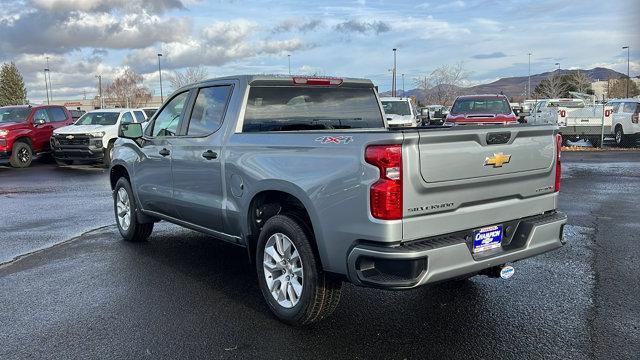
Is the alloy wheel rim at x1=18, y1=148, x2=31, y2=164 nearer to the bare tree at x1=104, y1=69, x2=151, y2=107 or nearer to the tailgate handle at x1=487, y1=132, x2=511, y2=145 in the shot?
the tailgate handle at x1=487, y1=132, x2=511, y2=145

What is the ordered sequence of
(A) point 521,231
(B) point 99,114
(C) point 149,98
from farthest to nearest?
(C) point 149,98 → (B) point 99,114 → (A) point 521,231

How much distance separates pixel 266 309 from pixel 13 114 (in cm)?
1702

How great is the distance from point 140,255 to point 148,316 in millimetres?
2106

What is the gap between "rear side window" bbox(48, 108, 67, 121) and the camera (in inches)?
751

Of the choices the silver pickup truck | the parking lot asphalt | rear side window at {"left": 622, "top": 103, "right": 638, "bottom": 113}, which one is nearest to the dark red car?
rear side window at {"left": 622, "top": 103, "right": 638, "bottom": 113}

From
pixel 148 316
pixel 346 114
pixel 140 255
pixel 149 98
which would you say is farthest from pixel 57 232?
pixel 149 98

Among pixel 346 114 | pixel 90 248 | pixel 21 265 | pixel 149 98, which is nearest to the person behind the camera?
pixel 346 114

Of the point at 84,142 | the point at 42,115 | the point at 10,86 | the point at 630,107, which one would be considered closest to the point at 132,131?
the point at 84,142

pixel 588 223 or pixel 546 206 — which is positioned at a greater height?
pixel 546 206

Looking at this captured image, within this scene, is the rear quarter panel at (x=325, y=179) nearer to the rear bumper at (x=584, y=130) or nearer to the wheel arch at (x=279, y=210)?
the wheel arch at (x=279, y=210)

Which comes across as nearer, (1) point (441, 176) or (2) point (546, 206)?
(1) point (441, 176)

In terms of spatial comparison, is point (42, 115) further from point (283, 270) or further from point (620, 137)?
point (620, 137)

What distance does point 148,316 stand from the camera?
449cm

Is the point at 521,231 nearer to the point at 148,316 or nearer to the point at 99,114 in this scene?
the point at 148,316
